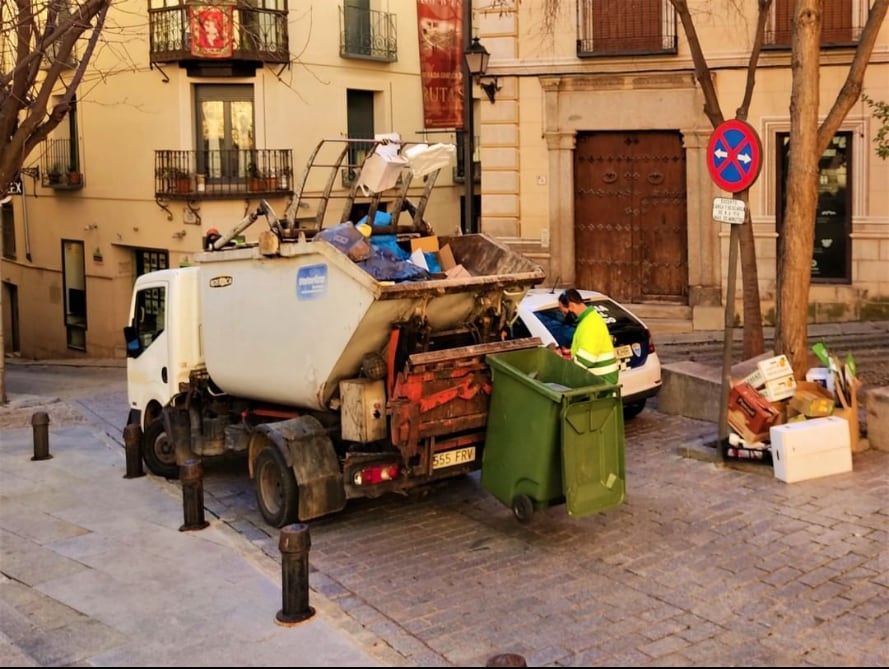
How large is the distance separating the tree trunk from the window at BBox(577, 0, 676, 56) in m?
7.79

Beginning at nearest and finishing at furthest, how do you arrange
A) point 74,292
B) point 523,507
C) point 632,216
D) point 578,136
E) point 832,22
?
point 523,507 → point 832,22 → point 632,216 → point 578,136 → point 74,292

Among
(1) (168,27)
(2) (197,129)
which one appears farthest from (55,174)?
(1) (168,27)

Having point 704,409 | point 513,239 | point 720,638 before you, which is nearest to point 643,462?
point 704,409

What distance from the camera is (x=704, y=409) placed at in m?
11.4

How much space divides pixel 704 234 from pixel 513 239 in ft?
11.0

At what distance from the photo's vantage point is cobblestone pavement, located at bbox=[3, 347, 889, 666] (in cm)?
599

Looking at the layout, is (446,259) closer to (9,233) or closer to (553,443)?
(553,443)

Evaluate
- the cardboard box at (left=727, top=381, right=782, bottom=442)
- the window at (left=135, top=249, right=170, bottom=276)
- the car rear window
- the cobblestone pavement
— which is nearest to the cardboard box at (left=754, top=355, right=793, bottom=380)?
the cardboard box at (left=727, top=381, right=782, bottom=442)

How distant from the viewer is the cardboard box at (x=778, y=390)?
9.65m

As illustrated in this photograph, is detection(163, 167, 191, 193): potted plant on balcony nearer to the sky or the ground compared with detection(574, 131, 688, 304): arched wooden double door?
nearer to the sky

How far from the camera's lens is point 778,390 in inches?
380

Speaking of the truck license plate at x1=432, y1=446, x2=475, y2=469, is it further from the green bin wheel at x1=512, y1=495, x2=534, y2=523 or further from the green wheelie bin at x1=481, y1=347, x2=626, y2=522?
the green bin wheel at x1=512, y1=495, x2=534, y2=523

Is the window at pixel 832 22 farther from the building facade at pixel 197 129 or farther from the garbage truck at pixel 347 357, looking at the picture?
the garbage truck at pixel 347 357

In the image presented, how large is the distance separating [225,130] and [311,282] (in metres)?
17.5
